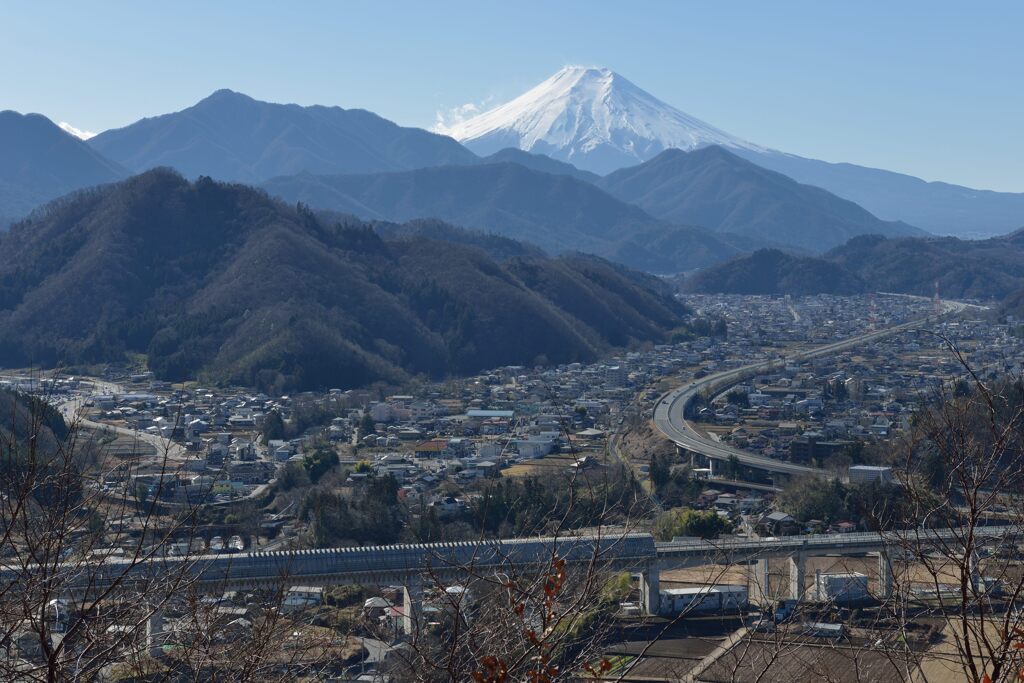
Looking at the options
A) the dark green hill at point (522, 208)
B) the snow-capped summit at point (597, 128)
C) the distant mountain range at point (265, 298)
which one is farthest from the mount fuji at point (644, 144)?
the distant mountain range at point (265, 298)

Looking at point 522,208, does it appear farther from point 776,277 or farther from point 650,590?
point 650,590

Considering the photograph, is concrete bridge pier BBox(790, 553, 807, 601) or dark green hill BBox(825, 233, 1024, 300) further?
dark green hill BBox(825, 233, 1024, 300)

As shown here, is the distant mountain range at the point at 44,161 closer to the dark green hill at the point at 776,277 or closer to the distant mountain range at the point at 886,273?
the dark green hill at the point at 776,277

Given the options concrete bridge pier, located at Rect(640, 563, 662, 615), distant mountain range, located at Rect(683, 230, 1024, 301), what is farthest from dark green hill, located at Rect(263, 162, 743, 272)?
concrete bridge pier, located at Rect(640, 563, 662, 615)

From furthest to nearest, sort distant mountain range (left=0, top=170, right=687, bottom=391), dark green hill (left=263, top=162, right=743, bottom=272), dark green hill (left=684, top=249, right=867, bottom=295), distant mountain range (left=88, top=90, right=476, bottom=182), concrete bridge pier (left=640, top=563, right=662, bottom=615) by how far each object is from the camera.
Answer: distant mountain range (left=88, top=90, right=476, bottom=182)
dark green hill (left=263, top=162, right=743, bottom=272)
dark green hill (left=684, top=249, right=867, bottom=295)
distant mountain range (left=0, top=170, right=687, bottom=391)
concrete bridge pier (left=640, top=563, right=662, bottom=615)

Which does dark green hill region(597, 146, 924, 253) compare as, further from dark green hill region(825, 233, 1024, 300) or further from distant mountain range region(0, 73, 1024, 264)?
dark green hill region(825, 233, 1024, 300)

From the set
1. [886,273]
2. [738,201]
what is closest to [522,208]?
[738,201]
